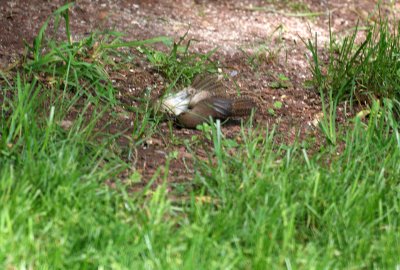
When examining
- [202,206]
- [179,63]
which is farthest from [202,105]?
[202,206]

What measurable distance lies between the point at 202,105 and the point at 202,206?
129 centimetres

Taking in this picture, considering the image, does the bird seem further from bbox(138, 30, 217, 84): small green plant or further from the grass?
the grass

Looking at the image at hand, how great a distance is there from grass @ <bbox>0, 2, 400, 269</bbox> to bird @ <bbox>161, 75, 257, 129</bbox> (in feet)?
1.28

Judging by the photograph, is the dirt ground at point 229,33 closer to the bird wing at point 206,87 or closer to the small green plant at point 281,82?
the small green plant at point 281,82

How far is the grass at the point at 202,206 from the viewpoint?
138 inches

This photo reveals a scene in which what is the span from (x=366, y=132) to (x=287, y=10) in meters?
2.67

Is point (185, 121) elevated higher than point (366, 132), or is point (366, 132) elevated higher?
point (366, 132)

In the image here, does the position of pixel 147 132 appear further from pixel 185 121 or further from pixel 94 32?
pixel 94 32

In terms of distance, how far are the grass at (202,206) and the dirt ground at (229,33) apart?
38 cm

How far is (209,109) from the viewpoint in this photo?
5.12m

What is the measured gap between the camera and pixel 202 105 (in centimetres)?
513

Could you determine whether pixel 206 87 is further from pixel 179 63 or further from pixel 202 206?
pixel 202 206

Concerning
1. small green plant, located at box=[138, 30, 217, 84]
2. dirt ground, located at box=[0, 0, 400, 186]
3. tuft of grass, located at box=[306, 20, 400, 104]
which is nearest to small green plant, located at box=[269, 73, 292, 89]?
dirt ground, located at box=[0, 0, 400, 186]

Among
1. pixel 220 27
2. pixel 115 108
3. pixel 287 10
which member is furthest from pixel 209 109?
pixel 287 10
